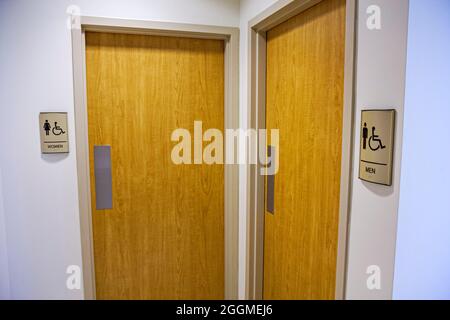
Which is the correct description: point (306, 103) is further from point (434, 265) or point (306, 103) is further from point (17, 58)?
point (17, 58)

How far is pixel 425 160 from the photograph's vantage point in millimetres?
771

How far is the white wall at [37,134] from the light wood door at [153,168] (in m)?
0.13

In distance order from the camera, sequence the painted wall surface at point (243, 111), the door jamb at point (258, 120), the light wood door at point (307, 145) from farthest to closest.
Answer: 1. the painted wall surface at point (243, 111)
2. the door jamb at point (258, 120)
3. the light wood door at point (307, 145)

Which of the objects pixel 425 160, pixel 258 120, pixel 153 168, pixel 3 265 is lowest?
pixel 3 265

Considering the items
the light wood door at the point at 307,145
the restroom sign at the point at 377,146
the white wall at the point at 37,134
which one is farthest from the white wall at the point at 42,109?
the restroom sign at the point at 377,146

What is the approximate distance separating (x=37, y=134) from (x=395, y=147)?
154cm

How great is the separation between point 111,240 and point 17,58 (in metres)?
1.03

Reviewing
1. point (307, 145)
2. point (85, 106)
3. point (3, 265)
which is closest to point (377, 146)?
point (307, 145)

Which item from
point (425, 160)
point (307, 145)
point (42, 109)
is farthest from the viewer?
point (42, 109)

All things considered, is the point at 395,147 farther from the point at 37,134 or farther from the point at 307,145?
the point at 37,134

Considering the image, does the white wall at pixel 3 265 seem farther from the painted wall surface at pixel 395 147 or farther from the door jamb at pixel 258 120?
the painted wall surface at pixel 395 147

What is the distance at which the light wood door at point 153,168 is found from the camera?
5.40 feet

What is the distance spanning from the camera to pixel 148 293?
71.1 inches
